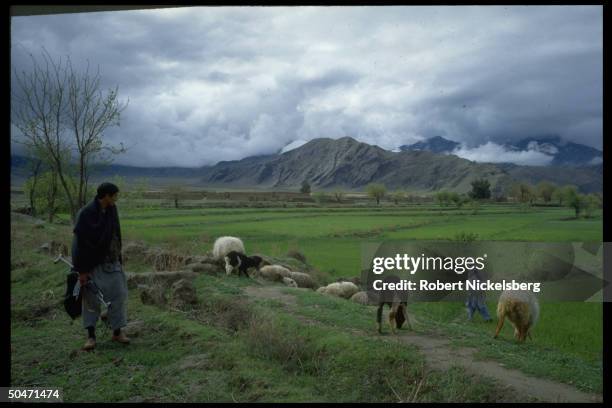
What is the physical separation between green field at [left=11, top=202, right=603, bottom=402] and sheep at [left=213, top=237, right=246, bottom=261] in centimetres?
68

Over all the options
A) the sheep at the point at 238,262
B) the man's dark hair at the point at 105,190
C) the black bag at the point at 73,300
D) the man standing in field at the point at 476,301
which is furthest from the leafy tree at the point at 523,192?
the black bag at the point at 73,300

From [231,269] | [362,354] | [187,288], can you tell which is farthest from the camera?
[231,269]

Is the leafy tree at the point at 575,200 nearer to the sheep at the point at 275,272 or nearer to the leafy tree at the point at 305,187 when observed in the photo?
the leafy tree at the point at 305,187

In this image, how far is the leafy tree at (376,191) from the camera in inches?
267

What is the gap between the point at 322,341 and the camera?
195 inches

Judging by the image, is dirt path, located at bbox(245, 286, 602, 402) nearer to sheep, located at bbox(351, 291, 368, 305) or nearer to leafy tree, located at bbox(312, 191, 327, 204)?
sheep, located at bbox(351, 291, 368, 305)

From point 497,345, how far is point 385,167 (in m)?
2.85

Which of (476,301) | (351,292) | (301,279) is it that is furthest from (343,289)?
(476,301)

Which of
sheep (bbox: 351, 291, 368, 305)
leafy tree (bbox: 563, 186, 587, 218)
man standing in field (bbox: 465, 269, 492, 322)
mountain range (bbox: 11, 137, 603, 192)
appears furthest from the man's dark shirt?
leafy tree (bbox: 563, 186, 587, 218)

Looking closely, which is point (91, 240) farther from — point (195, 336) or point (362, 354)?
point (362, 354)

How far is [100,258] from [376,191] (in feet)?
12.9

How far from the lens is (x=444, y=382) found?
423cm

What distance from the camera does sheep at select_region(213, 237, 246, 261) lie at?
26.7 feet
